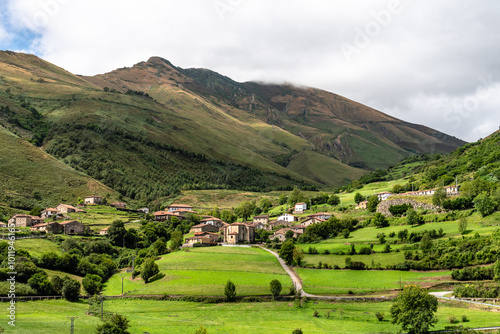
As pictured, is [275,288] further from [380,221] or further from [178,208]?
[178,208]

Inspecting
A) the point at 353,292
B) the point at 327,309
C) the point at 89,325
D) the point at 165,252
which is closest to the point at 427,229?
the point at 353,292

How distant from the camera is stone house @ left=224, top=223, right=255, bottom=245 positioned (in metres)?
125

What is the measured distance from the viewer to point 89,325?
56875 millimetres

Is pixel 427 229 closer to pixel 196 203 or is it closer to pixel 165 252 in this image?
pixel 165 252

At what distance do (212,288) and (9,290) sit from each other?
30.4 m

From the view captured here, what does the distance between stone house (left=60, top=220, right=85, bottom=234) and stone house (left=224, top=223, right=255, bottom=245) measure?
3849 cm

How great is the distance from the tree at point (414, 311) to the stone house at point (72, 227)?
9162 cm

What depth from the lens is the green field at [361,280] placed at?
76.4 metres

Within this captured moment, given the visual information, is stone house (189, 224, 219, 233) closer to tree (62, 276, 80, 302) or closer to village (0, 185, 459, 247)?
village (0, 185, 459, 247)

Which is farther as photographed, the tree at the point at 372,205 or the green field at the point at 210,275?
the tree at the point at 372,205

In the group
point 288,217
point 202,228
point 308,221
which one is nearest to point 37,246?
point 202,228

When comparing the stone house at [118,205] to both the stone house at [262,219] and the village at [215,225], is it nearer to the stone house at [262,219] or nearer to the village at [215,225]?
the village at [215,225]

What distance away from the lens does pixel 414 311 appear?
5594 cm

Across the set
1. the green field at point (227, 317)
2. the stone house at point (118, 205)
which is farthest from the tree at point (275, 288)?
the stone house at point (118, 205)
